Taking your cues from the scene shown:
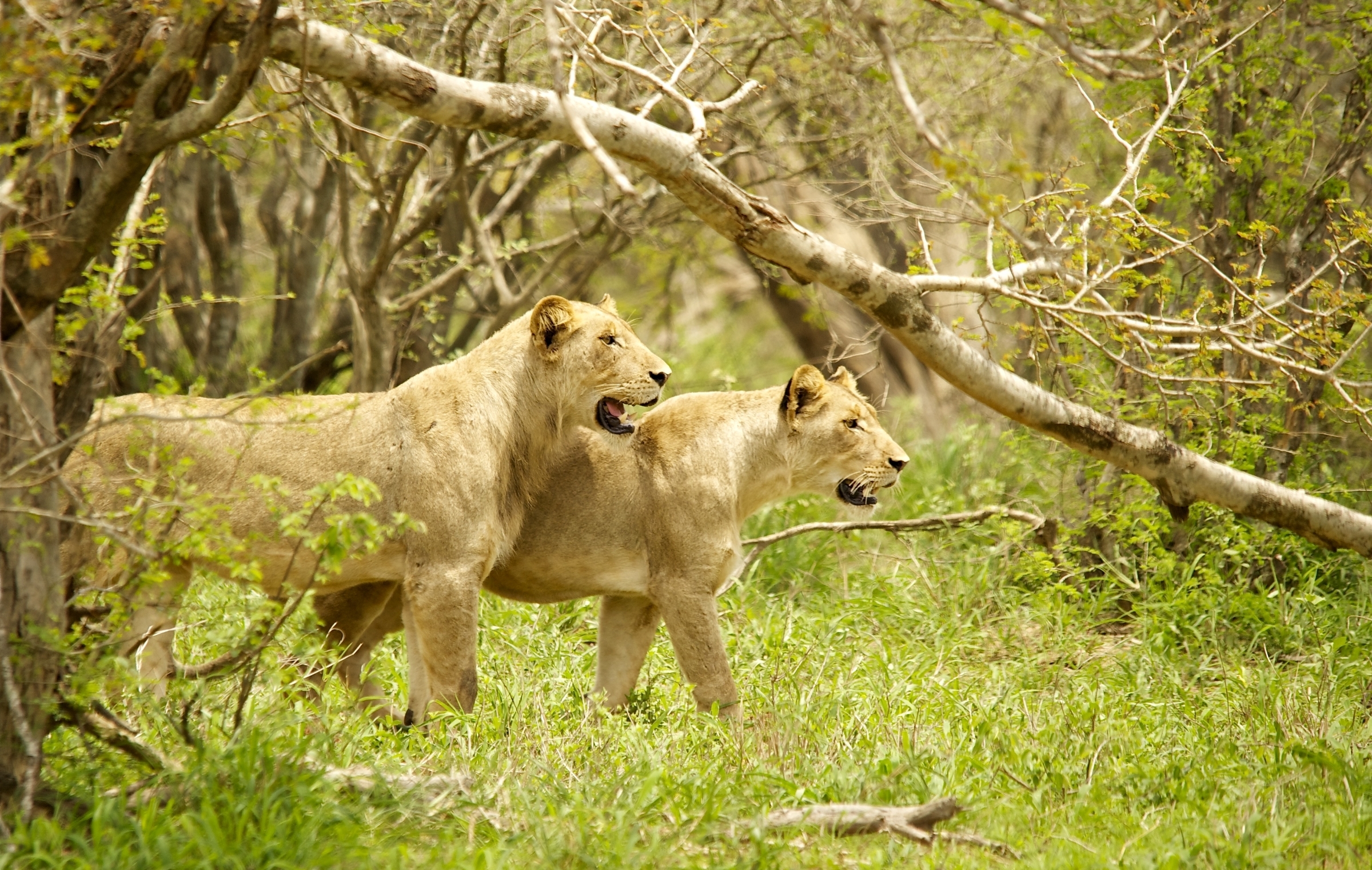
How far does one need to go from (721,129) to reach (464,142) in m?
2.80

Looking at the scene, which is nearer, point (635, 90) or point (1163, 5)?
point (1163, 5)

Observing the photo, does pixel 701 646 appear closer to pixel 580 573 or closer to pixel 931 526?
pixel 580 573

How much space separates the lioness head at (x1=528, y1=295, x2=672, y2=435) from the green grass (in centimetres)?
140

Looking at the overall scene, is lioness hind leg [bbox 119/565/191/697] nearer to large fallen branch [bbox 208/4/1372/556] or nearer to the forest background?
the forest background

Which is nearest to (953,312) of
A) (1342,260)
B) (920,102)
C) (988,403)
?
(920,102)

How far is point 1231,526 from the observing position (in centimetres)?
727

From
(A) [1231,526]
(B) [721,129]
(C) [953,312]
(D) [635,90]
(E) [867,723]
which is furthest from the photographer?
(C) [953,312]

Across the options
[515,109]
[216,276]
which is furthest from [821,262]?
[216,276]

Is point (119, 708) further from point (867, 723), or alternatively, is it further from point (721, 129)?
point (721, 129)

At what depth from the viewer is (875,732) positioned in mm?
5531

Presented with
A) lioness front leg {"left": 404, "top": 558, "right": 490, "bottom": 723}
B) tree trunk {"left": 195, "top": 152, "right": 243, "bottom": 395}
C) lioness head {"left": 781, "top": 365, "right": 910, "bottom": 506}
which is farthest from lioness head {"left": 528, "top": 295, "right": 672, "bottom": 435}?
tree trunk {"left": 195, "top": 152, "right": 243, "bottom": 395}

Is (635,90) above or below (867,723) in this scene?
above

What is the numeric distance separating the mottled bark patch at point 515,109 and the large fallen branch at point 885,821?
8.50 feet

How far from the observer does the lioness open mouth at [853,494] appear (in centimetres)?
640
